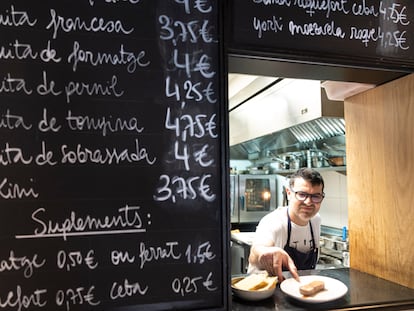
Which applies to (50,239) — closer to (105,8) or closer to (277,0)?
(105,8)

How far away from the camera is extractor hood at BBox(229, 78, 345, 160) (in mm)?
2805

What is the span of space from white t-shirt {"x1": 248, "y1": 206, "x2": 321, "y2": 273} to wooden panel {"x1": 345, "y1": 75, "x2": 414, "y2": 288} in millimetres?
884

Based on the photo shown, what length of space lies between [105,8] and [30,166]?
51cm

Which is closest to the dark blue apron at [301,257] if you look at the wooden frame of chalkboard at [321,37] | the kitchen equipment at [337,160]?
the kitchen equipment at [337,160]

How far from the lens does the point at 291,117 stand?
3252 mm

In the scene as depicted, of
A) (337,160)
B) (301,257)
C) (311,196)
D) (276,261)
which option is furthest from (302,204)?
(337,160)

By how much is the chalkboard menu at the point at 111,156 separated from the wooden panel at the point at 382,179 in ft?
2.71

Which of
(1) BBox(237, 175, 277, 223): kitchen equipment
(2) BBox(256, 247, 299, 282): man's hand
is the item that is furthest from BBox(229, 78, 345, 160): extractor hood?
(2) BBox(256, 247, 299, 282): man's hand

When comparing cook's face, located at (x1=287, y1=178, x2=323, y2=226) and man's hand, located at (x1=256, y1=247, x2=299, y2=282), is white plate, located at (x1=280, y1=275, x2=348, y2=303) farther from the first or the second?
cook's face, located at (x1=287, y1=178, x2=323, y2=226)

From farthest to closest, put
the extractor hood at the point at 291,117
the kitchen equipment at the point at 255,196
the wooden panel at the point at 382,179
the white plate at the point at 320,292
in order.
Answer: the kitchen equipment at the point at 255,196
the extractor hood at the point at 291,117
the wooden panel at the point at 382,179
the white plate at the point at 320,292

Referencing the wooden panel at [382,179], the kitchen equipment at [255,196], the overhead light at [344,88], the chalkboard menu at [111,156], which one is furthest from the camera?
the kitchen equipment at [255,196]

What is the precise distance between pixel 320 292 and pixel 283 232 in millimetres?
1298

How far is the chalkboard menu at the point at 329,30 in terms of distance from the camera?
1.20 meters

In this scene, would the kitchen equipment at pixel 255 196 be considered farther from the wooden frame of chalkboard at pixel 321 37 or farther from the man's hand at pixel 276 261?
the wooden frame of chalkboard at pixel 321 37
